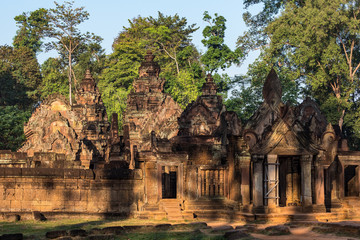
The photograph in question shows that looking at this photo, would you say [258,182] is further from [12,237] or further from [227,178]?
[12,237]

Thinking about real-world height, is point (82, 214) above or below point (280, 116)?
below

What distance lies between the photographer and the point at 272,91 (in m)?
19.2

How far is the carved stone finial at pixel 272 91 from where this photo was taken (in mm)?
19062

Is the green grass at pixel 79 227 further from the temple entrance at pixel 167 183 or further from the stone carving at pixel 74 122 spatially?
the stone carving at pixel 74 122

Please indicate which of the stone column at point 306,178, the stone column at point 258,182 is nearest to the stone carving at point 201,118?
the stone column at point 306,178

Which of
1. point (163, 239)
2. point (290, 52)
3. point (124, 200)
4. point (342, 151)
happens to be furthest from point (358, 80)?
point (163, 239)

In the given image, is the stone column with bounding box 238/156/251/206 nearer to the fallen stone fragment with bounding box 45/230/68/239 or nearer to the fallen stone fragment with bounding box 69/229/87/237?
the fallen stone fragment with bounding box 69/229/87/237

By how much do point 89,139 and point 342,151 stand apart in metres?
24.1

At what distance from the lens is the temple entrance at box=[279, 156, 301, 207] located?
66.3 feet

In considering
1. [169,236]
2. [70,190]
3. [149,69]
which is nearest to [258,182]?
[169,236]

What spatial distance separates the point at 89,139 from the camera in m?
41.2

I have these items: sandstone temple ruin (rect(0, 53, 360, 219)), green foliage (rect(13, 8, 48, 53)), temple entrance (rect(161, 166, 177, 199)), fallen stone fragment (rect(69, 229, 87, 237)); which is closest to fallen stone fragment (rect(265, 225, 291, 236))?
sandstone temple ruin (rect(0, 53, 360, 219))

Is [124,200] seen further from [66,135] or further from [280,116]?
[66,135]

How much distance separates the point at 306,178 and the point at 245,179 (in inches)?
79.0
